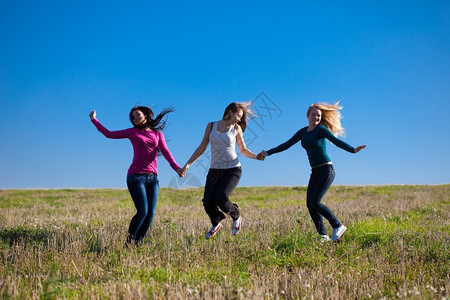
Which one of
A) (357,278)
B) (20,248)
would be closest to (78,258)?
(20,248)

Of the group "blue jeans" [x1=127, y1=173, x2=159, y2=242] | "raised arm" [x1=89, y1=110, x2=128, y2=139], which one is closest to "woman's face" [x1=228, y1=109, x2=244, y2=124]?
"blue jeans" [x1=127, y1=173, x2=159, y2=242]

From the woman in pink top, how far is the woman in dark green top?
2.43 metres

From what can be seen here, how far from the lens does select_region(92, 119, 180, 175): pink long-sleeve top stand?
6391 mm

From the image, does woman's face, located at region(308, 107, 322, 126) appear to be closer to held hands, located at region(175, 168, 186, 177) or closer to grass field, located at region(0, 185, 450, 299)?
grass field, located at region(0, 185, 450, 299)

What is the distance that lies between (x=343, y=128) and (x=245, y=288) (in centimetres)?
445

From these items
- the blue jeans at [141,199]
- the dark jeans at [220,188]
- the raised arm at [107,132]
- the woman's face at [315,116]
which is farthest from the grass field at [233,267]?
the woman's face at [315,116]

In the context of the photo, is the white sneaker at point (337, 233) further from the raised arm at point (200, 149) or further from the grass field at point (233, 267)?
the raised arm at point (200, 149)

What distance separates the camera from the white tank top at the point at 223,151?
21.6ft

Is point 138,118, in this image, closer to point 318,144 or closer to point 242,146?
point 242,146

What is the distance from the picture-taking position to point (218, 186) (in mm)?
6516

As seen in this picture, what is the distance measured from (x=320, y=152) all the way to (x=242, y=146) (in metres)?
1.52

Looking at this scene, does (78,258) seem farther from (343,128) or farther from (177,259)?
(343,128)

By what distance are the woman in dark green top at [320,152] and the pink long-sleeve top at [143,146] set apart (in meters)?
2.48

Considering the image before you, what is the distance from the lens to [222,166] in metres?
6.55
